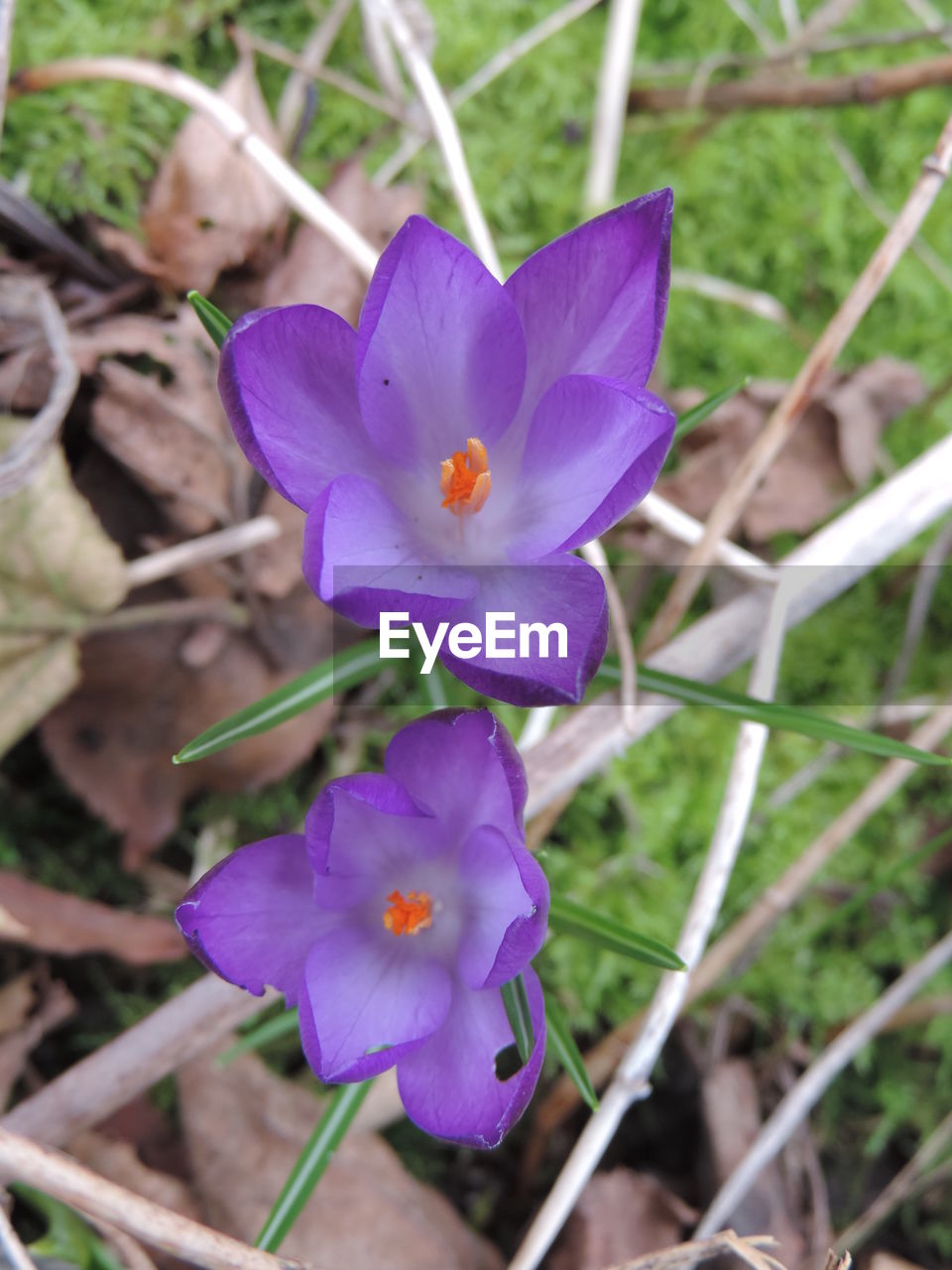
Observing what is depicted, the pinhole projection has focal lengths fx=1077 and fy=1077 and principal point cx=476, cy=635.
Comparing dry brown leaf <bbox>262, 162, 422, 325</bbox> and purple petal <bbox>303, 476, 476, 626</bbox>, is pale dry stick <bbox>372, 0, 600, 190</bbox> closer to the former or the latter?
dry brown leaf <bbox>262, 162, 422, 325</bbox>

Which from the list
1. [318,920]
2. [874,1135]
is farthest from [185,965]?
[874,1135]

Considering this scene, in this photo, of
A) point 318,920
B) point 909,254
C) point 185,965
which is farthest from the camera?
point 909,254

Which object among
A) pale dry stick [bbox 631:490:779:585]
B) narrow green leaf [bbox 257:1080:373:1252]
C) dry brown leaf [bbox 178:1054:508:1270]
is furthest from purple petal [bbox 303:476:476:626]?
dry brown leaf [bbox 178:1054:508:1270]

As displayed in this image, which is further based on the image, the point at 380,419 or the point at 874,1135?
the point at 874,1135

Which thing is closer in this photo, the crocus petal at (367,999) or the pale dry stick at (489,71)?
the crocus petal at (367,999)

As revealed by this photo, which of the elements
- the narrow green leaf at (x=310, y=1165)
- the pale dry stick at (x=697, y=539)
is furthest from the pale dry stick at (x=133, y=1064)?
the pale dry stick at (x=697, y=539)

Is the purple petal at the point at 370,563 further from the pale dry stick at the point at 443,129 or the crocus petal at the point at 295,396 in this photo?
the pale dry stick at the point at 443,129

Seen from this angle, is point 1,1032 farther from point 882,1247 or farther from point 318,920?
point 882,1247
